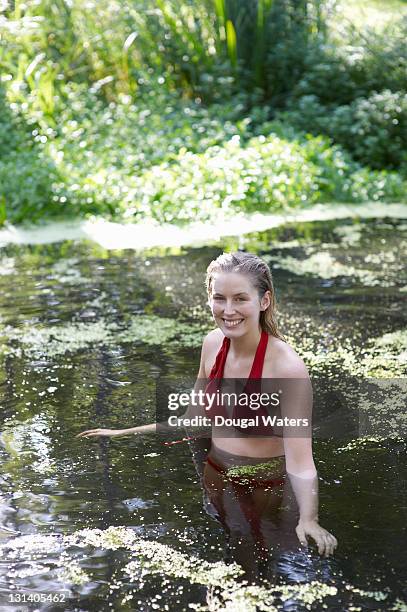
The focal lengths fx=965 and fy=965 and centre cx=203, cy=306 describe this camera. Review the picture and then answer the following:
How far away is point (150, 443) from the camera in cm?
385

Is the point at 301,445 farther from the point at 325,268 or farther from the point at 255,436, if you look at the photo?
the point at 325,268

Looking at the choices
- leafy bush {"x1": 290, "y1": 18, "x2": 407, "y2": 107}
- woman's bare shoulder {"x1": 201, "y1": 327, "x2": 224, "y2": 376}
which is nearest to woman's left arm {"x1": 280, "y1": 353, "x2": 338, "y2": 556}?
woman's bare shoulder {"x1": 201, "y1": 327, "x2": 224, "y2": 376}

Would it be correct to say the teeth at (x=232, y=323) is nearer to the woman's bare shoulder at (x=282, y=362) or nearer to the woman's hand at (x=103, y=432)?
the woman's bare shoulder at (x=282, y=362)

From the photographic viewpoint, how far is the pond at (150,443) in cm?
279

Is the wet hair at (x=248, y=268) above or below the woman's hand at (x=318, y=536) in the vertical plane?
above

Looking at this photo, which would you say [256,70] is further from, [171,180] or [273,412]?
[273,412]

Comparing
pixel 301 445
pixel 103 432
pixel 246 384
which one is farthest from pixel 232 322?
pixel 103 432

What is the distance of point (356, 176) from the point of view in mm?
9039

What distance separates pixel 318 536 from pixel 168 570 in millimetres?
474

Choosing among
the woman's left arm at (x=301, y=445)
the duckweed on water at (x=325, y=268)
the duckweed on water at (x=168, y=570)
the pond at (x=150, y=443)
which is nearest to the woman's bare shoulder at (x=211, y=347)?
the woman's left arm at (x=301, y=445)

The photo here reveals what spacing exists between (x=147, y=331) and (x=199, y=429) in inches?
55.1

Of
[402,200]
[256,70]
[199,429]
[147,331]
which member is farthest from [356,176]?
[199,429]

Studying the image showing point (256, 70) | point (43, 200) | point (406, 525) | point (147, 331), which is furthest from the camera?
point (256, 70)

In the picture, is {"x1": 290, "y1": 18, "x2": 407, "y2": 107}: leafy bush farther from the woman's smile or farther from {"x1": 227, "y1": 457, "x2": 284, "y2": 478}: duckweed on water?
the woman's smile
